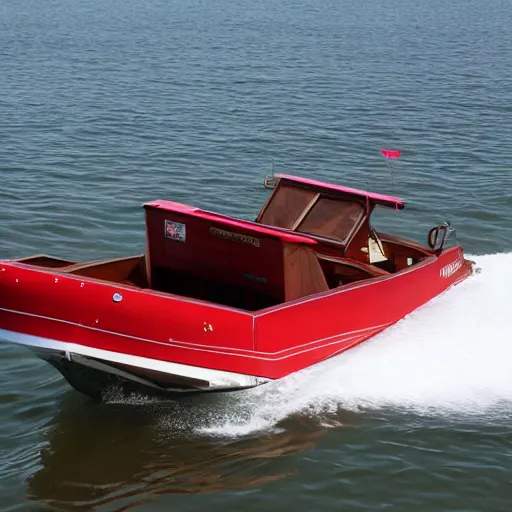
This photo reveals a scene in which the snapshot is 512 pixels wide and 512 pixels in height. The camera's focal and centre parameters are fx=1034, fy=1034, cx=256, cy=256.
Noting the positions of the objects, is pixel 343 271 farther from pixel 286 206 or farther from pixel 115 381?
pixel 115 381

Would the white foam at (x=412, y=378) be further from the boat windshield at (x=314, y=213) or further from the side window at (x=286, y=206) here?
the side window at (x=286, y=206)

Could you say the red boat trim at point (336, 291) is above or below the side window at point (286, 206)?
below

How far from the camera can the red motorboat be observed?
33.5 feet

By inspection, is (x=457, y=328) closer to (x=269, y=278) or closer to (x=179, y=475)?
(x=269, y=278)

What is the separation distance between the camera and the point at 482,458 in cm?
1082

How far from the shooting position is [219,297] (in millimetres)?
12031

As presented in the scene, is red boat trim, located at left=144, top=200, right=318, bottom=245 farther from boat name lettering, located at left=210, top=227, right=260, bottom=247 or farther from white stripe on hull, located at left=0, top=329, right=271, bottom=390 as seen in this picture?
white stripe on hull, located at left=0, top=329, right=271, bottom=390

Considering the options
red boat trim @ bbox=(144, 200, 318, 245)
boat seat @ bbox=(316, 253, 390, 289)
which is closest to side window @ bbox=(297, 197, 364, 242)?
boat seat @ bbox=(316, 253, 390, 289)

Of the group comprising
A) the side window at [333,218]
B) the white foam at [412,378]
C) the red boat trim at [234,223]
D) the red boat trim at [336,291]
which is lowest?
the white foam at [412,378]

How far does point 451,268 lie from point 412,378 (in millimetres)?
2942

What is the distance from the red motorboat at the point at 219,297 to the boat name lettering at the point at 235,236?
0.5 inches

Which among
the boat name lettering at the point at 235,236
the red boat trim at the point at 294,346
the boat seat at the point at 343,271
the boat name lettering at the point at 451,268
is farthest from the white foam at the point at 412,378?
the boat name lettering at the point at 235,236

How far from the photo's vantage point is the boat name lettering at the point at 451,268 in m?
14.4

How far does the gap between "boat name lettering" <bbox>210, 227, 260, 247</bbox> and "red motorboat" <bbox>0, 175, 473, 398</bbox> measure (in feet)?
0.04
